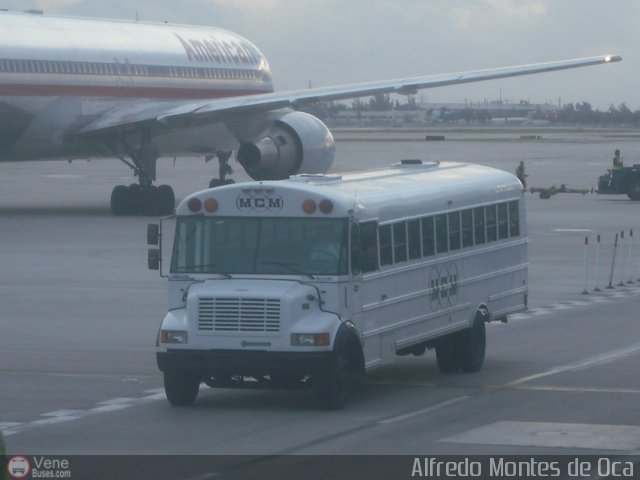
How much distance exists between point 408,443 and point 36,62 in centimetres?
2688

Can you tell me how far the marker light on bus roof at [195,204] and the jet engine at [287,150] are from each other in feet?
83.7

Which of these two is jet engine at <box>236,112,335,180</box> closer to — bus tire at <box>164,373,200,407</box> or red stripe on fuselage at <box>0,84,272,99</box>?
red stripe on fuselage at <box>0,84,272,99</box>

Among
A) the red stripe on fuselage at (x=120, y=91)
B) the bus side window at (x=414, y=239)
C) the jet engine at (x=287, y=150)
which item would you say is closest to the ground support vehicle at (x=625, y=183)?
the jet engine at (x=287, y=150)

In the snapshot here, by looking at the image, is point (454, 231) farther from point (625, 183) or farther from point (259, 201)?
point (625, 183)

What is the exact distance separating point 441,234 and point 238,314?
3291mm

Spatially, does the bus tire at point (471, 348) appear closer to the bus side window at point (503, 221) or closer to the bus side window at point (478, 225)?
the bus side window at point (478, 225)

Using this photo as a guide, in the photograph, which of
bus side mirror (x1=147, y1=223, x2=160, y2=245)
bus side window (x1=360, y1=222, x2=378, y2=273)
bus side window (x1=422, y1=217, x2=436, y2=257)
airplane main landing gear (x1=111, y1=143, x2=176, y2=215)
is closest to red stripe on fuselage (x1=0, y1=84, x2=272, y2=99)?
airplane main landing gear (x1=111, y1=143, x2=176, y2=215)

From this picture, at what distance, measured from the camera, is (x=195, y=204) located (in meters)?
14.4

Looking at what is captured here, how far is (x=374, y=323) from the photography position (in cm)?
1424

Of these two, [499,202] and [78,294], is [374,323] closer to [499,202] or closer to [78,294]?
[499,202]

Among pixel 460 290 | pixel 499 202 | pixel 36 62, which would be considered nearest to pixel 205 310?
pixel 460 290

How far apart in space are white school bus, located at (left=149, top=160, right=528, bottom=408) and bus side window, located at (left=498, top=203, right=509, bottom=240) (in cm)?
140

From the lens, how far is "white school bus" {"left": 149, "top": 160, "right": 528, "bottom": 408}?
13.4m
